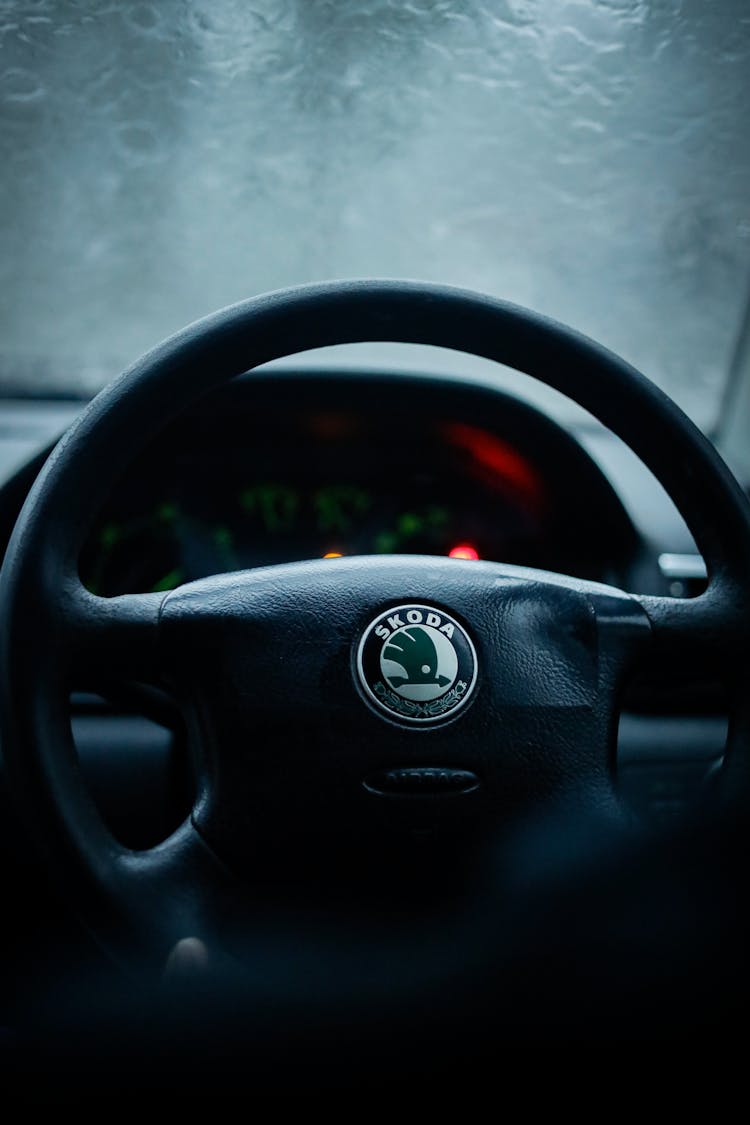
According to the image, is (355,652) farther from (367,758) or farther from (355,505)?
(355,505)

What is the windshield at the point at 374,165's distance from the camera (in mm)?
1528

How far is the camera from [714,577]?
0.85 metres

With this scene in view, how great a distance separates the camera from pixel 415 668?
80cm

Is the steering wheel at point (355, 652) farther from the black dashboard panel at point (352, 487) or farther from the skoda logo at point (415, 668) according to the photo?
the black dashboard panel at point (352, 487)

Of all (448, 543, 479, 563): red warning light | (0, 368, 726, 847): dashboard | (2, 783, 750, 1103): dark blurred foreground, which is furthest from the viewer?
(448, 543, 479, 563): red warning light

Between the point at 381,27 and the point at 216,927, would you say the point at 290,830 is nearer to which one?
the point at 216,927

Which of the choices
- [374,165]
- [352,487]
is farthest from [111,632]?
[374,165]

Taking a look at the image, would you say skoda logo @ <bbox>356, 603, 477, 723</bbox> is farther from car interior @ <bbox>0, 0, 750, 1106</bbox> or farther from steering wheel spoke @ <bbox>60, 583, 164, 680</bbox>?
steering wheel spoke @ <bbox>60, 583, 164, 680</bbox>

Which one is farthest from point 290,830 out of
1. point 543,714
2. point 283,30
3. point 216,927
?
point 283,30

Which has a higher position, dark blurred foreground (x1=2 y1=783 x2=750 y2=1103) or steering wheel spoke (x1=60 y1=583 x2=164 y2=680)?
steering wheel spoke (x1=60 y1=583 x2=164 y2=680)

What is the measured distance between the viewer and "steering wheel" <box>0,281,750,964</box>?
2.54ft

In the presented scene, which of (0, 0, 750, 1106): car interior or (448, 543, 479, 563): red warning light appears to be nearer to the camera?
(0, 0, 750, 1106): car interior

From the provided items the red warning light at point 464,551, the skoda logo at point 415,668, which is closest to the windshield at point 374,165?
the red warning light at point 464,551

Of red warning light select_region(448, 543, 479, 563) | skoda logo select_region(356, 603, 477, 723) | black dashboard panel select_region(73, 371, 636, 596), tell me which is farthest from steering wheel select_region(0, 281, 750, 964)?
red warning light select_region(448, 543, 479, 563)
